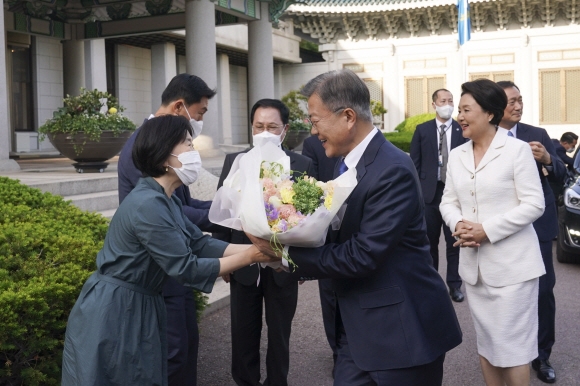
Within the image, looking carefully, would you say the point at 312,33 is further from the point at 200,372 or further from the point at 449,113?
the point at 200,372

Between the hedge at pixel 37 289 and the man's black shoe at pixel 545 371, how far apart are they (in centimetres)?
308

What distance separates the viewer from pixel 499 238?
147 inches

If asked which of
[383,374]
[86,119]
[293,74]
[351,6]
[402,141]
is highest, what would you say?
[351,6]

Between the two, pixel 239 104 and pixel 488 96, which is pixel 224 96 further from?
pixel 488 96

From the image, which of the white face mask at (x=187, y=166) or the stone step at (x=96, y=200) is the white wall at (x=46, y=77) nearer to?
the stone step at (x=96, y=200)

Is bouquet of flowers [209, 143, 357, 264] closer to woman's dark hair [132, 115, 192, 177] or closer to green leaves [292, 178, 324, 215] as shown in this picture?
green leaves [292, 178, 324, 215]

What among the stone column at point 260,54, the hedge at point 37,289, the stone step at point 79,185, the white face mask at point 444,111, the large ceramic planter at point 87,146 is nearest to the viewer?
the hedge at point 37,289

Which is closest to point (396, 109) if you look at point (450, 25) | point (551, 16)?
point (450, 25)

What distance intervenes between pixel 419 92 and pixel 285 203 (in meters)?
26.6

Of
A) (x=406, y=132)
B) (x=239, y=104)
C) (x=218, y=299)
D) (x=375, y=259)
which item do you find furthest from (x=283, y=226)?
(x=239, y=104)

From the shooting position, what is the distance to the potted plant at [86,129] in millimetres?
9797

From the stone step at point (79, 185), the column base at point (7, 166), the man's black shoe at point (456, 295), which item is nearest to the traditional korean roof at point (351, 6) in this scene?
the column base at point (7, 166)

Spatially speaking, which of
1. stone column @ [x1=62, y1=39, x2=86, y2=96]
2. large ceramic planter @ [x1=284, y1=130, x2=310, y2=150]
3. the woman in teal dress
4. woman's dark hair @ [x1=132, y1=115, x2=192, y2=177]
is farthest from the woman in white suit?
stone column @ [x1=62, y1=39, x2=86, y2=96]

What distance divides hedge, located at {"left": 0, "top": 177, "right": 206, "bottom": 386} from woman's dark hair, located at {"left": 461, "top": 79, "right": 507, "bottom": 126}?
2.34 metres
